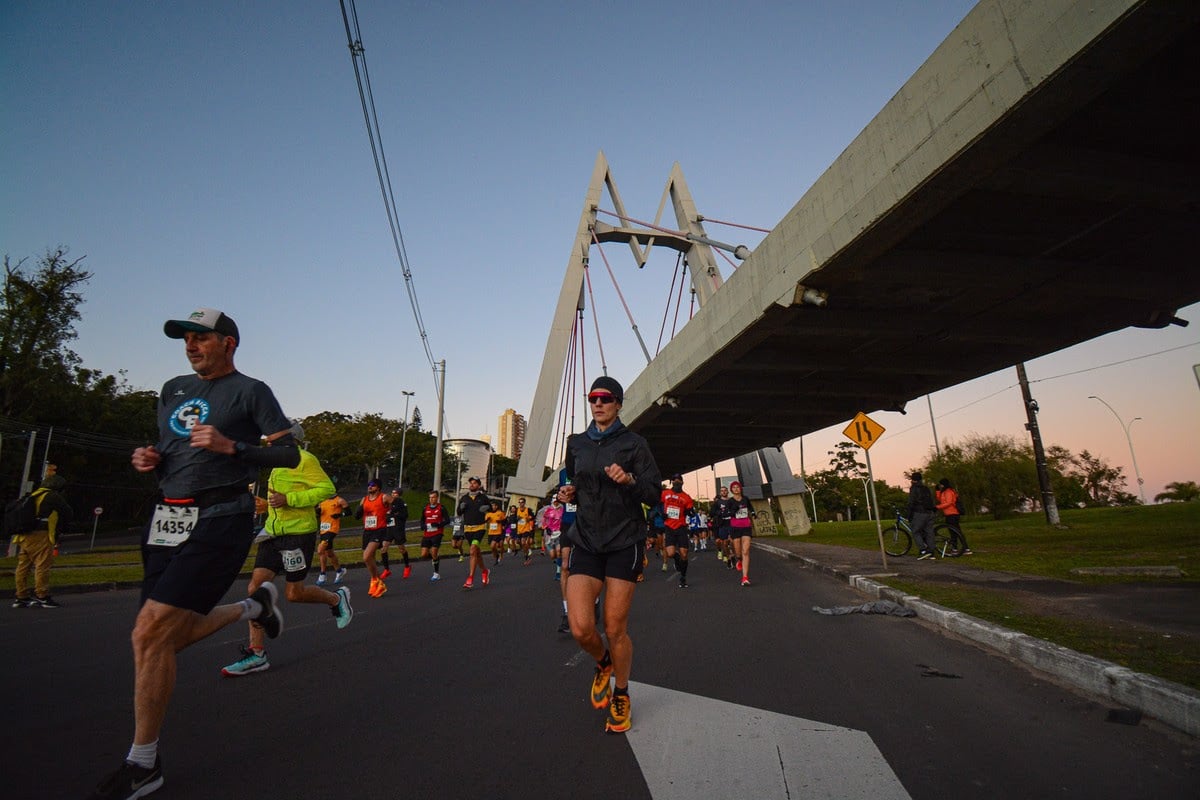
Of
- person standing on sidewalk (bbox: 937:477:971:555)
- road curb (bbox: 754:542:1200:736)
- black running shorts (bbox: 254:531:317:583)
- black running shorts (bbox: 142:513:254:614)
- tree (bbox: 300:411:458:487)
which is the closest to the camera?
black running shorts (bbox: 142:513:254:614)

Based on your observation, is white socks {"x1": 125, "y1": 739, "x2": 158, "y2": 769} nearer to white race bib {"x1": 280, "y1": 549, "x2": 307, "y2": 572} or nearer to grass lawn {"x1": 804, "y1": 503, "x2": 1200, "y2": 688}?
white race bib {"x1": 280, "y1": 549, "x2": 307, "y2": 572}

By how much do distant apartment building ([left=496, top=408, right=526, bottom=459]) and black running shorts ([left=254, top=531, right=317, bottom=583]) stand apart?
178 metres

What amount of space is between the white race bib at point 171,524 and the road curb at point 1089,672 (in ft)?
16.1

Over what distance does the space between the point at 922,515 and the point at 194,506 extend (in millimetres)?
14503

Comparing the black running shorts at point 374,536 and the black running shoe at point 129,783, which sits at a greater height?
the black running shorts at point 374,536

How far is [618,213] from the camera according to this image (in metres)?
31.5

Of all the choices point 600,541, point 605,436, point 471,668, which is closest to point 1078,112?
point 605,436

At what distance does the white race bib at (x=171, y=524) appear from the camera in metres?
2.72

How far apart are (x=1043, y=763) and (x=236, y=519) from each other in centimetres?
384

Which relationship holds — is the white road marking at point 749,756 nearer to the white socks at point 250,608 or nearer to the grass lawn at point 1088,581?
the grass lawn at point 1088,581

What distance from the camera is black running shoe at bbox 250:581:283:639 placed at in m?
3.77

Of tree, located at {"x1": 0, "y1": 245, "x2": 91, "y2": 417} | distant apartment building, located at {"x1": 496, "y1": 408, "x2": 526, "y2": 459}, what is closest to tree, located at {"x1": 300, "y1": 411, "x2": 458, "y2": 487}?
tree, located at {"x1": 0, "y1": 245, "x2": 91, "y2": 417}

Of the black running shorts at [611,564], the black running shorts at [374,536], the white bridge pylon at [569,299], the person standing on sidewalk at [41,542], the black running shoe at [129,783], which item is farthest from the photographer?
the white bridge pylon at [569,299]

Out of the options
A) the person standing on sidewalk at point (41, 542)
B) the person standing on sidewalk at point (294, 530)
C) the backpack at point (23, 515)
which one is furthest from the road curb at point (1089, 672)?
the backpack at point (23, 515)
